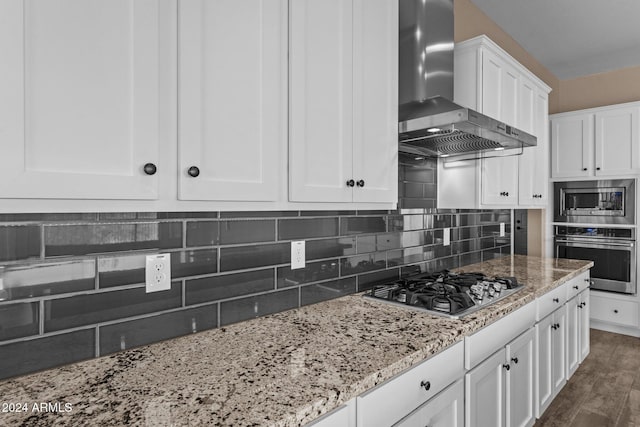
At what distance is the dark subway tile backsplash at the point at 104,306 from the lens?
1088 mm

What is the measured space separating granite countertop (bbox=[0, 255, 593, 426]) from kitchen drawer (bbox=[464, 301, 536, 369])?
7 cm

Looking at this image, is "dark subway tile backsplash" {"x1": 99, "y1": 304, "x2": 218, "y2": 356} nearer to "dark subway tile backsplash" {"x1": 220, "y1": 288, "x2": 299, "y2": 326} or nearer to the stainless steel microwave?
"dark subway tile backsplash" {"x1": 220, "y1": 288, "x2": 299, "y2": 326}

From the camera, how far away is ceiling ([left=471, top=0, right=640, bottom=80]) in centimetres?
306

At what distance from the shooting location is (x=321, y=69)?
1.44m

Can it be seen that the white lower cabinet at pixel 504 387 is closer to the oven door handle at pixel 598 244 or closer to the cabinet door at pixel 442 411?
the cabinet door at pixel 442 411

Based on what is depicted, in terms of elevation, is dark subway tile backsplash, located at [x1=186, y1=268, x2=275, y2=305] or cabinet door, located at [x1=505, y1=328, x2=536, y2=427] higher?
A: dark subway tile backsplash, located at [x1=186, y1=268, x2=275, y2=305]

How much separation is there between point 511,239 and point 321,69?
9.90 feet

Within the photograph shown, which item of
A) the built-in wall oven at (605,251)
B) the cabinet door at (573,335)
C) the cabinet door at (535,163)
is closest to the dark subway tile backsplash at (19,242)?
the cabinet door at (535,163)

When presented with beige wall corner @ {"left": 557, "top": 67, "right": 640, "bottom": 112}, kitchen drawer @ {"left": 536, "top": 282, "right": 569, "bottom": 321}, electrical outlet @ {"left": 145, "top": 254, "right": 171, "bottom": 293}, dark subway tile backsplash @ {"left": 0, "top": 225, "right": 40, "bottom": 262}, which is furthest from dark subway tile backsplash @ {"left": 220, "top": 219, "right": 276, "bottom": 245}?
beige wall corner @ {"left": 557, "top": 67, "right": 640, "bottom": 112}

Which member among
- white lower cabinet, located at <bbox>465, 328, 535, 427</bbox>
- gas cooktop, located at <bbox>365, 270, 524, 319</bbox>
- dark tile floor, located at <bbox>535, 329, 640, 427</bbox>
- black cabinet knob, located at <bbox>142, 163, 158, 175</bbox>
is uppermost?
black cabinet knob, located at <bbox>142, 163, 158, 175</bbox>

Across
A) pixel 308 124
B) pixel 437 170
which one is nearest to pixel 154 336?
pixel 308 124

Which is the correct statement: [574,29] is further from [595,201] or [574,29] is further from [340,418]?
[340,418]

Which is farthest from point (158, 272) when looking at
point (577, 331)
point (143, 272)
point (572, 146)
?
point (572, 146)

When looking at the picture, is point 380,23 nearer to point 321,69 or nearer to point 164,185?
point 321,69
